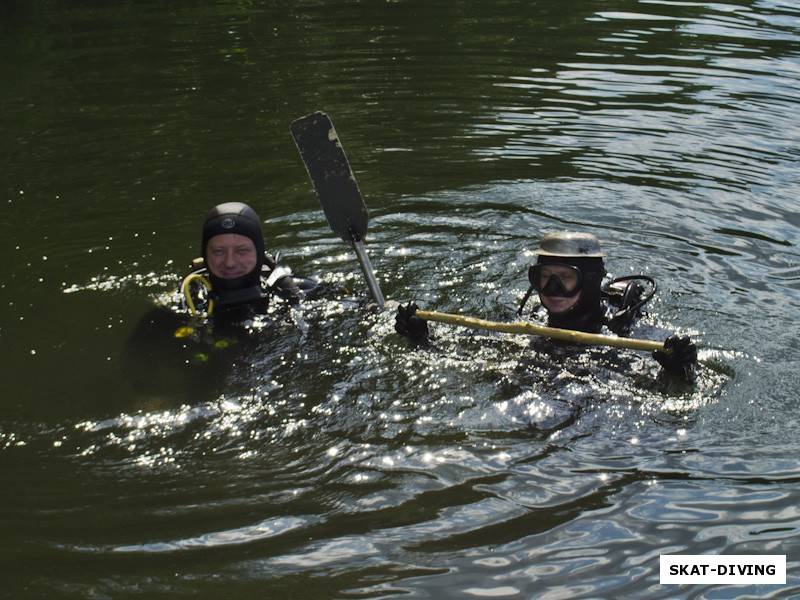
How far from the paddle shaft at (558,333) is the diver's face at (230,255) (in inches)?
59.2

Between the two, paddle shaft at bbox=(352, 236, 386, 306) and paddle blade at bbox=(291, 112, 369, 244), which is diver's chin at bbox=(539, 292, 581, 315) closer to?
paddle shaft at bbox=(352, 236, 386, 306)

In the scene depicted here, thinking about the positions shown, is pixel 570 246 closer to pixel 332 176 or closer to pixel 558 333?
pixel 558 333

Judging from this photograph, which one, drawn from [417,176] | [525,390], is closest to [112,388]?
[525,390]

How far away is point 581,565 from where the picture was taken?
4.59 metres

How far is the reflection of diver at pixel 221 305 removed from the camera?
6965mm

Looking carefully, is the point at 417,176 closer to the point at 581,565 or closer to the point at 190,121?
the point at 190,121

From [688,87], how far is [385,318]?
742cm

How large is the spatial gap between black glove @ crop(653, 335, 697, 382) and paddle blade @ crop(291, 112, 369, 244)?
9.78 feet

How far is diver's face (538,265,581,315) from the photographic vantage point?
6305mm

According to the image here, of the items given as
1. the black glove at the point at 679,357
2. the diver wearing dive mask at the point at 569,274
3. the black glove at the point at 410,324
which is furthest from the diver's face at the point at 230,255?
the black glove at the point at 679,357

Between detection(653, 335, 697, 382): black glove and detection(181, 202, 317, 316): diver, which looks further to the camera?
detection(181, 202, 317, 316): diver

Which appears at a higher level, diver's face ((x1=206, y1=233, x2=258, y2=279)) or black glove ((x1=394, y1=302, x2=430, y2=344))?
diver's face ((x1=206, y1=233, x2=258, y2=279))

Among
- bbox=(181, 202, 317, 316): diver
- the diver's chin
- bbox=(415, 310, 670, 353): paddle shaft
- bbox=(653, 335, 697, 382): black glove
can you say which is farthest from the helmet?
bbox=(181, 202, 317, 316): diver

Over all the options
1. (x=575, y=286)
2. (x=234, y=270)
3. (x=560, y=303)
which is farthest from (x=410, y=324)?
(x=234, y=270)
